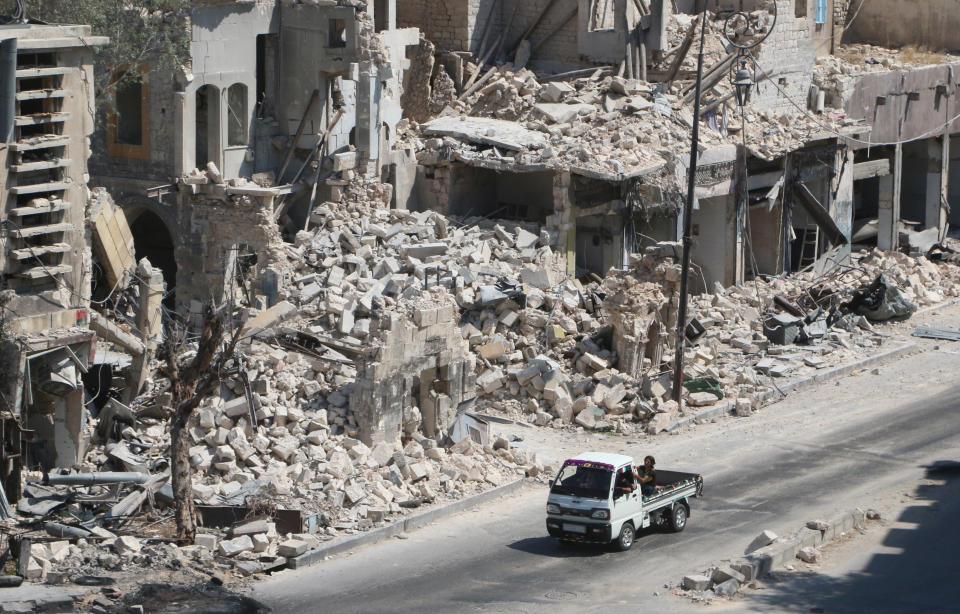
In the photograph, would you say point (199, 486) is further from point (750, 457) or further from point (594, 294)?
point (594, 294)

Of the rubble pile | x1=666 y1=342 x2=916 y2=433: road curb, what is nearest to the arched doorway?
the rubble pile

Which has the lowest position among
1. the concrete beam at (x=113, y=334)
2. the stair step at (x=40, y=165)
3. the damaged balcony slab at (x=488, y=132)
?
the concrete beam at (x=113, y=334)

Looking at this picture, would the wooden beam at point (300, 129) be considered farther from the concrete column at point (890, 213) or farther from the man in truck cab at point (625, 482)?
the concrete column at point (890, 213)

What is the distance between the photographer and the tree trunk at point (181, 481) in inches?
886

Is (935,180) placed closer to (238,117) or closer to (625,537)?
(238,117)

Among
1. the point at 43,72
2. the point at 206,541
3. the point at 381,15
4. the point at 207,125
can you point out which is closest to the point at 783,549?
the point at 206,541

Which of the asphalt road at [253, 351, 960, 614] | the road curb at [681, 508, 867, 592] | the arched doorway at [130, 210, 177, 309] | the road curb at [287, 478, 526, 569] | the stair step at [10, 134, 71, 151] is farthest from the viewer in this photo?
the arched doorway at [130, 210, 177, 309]

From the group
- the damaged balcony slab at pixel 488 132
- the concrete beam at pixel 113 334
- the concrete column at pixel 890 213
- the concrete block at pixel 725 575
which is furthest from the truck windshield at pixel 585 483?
the concrete column at pixel 890 213

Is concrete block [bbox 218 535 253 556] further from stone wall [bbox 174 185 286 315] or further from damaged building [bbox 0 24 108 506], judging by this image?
stone wall [bbox 174 185 286 315]

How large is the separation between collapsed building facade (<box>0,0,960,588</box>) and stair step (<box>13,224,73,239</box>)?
0.05 metres

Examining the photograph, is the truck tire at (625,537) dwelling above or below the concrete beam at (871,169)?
below

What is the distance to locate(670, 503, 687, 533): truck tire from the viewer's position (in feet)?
78.1

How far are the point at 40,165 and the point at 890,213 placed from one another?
27.3 metres

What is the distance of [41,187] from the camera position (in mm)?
25344
